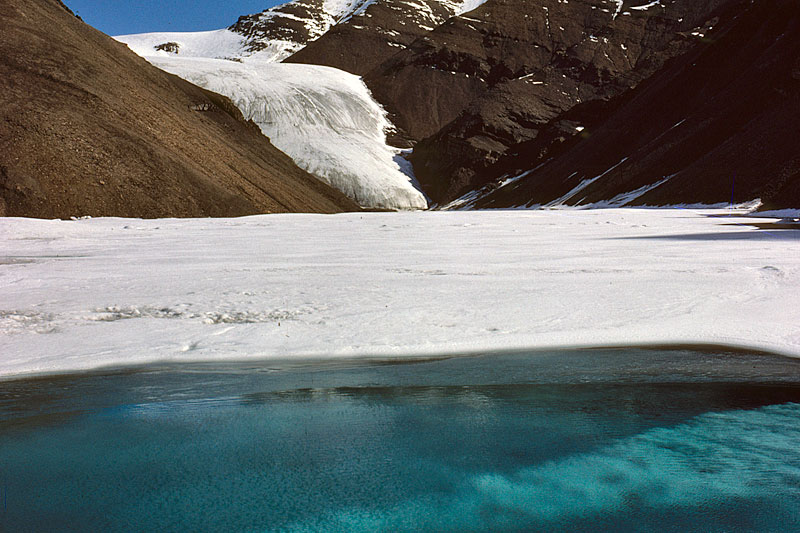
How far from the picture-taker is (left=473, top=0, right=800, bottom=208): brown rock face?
5144 cm

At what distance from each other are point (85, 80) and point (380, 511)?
40182mm

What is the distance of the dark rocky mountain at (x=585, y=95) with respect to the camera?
5788cm

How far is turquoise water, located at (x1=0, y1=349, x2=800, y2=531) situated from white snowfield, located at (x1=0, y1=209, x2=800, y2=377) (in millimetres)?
606

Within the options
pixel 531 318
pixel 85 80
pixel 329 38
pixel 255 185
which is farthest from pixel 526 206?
pixel 329 38

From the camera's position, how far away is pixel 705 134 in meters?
62.6

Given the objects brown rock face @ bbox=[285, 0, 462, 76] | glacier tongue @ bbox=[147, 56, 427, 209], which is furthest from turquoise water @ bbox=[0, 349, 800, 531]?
brown rock face @ bbox=[285, 0, 462, 76]

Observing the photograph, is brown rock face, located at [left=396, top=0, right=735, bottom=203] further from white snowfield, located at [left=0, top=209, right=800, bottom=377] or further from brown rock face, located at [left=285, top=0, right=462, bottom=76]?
white snowfield, located at [left=0, top=209, right=800, bottom=377]

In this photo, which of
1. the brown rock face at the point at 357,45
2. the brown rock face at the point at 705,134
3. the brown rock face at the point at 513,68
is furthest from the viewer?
the brown rock face at the point at 357,45

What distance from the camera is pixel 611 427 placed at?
207 inches

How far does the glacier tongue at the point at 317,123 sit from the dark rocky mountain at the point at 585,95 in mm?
9710

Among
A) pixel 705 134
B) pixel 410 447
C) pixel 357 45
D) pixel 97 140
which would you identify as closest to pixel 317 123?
pixel 705 134

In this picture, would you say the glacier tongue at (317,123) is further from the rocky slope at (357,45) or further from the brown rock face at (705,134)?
the rocky slope at (357,45)

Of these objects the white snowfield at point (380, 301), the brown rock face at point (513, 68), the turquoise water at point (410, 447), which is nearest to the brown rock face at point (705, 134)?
the brown rock face at point (513, 68)

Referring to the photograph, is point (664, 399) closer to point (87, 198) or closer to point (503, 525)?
point (503, 525)
